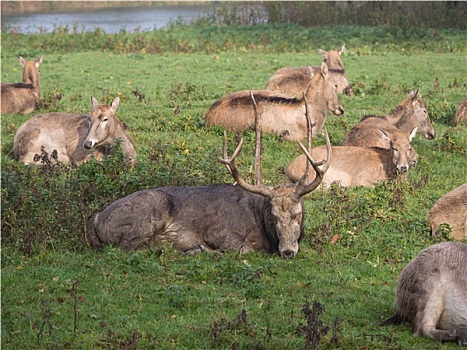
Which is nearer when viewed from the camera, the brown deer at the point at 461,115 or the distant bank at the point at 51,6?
the brown deer at the point at 461,115

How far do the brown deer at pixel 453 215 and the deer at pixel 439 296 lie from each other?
2700 millimetres

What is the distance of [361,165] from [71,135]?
172 inches

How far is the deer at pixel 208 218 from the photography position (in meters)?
8.26

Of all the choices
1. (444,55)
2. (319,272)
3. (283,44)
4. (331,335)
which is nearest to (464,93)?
(444,55)

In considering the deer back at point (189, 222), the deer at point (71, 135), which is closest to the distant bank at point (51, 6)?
the deer at point (71, 135)

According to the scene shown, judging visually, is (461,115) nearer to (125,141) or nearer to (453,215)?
(125,141)

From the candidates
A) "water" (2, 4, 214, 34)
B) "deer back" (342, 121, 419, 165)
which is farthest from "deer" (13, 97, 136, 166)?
"water" (2, 4, 214, 34)

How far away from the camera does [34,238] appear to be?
846 cm

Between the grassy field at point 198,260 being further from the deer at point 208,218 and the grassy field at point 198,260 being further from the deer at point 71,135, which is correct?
the deer at point 71,135

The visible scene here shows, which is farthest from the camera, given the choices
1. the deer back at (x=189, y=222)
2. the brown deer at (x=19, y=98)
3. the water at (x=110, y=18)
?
the water at (x=110, y=18)

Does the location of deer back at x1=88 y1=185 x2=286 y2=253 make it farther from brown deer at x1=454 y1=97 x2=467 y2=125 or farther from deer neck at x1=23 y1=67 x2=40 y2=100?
deer neck at x1=23 y1=67 x2=40 y2=100

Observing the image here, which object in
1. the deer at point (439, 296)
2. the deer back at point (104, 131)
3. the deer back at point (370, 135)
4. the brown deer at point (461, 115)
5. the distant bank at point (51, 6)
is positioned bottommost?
the distant bank at point (51, 6)

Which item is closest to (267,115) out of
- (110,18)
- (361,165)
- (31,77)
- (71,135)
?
(361,165)

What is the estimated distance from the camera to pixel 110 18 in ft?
138
